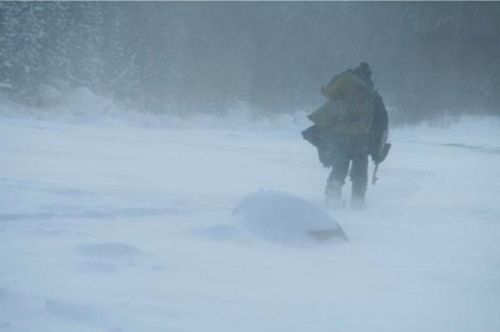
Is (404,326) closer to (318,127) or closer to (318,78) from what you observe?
(318,127)

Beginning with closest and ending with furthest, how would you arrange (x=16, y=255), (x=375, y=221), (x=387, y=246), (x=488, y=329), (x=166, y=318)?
1. (x=166, y=318)
2. (x=488, y=329)
3. (x=16, y=255)
4. (x=387, y=246)
5. (x=375, y=221)

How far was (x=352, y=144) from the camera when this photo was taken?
23.0 feet

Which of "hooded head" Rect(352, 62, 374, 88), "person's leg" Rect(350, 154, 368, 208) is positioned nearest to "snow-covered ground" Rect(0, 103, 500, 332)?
"person's leg" Rect(350, 154, 368, 208)

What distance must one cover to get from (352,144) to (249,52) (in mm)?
45750

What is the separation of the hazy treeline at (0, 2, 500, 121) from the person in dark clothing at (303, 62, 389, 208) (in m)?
28.6

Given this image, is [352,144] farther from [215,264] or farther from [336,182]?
[215,264]

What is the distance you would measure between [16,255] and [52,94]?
33.6 m

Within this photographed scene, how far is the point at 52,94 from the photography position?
35812 millimetres

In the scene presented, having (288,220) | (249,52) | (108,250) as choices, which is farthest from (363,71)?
(249,52)

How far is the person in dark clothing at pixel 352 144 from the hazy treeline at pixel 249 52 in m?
28.6

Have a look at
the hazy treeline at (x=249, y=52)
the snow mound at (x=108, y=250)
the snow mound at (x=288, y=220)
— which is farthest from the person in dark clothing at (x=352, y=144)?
the hazy treeline at (x=249, y=52)

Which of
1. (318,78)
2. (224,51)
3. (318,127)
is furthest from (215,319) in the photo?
(318,78)

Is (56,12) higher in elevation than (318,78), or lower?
higher

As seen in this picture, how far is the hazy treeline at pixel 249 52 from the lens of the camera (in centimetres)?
3850
